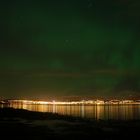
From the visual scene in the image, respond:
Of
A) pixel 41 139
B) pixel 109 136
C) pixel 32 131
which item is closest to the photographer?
pixel 41 139

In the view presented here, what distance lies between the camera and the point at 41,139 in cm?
2548

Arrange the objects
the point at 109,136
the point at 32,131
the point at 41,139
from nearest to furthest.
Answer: the point at 41,139 → the point at 109,136 → the point at 32,131

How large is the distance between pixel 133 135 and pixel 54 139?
6.89 metres

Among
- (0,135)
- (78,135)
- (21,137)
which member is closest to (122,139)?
(78,135)

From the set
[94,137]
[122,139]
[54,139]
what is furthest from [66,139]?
[122,139]

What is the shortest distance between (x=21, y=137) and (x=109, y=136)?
288 inches

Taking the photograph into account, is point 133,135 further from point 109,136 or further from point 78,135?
point 78,135

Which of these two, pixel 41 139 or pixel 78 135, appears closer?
pixel 41 139

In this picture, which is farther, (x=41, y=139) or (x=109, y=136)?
(x=109, y=136)

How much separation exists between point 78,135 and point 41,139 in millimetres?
4079

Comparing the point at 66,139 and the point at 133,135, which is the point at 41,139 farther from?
the point at 133,135

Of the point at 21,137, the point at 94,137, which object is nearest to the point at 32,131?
the point at 21,137

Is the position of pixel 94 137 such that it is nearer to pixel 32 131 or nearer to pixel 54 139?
pixel 54 139

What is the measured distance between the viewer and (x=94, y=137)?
27.1 metres
